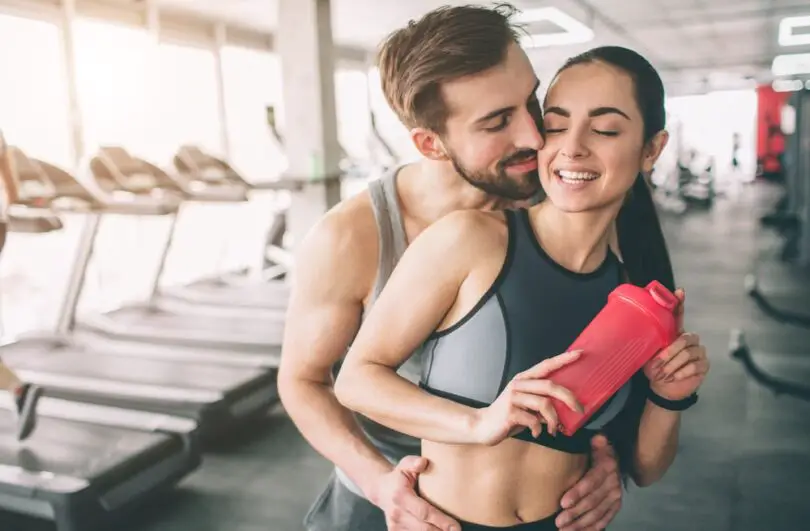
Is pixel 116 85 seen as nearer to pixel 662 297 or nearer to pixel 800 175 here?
pixel 800 175

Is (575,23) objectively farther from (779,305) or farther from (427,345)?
(427,345)

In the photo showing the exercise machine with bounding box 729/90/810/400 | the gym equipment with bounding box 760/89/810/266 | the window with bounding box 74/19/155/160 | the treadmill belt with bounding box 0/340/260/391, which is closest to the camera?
the treadmill belt with bounding box 0/340/260/391

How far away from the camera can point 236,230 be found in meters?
7.91

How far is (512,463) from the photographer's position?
0.87m

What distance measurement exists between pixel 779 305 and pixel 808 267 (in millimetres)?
1620

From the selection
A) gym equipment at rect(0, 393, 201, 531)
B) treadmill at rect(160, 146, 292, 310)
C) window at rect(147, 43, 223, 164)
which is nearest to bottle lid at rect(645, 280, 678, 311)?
gym equipment at rect(0, 393, 201, 531)

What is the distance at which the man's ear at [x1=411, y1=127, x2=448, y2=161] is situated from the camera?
2.94 feet

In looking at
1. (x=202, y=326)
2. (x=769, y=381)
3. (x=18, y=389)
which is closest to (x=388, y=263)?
(x=18, y=389)

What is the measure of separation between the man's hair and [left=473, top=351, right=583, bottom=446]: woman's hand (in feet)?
1.05

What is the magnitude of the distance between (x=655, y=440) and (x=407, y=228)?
42 centimetres

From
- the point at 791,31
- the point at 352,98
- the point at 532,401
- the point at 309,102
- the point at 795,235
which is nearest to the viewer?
the point at 532,401

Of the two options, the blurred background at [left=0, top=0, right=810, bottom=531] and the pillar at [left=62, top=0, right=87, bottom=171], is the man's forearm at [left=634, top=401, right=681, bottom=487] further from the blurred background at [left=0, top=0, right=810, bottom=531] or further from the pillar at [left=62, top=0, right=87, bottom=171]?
the pillar at [left=62, top=0, right=87, bottom=171]

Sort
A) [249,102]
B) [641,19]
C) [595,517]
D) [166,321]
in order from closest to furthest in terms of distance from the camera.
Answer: [595,517]
[166,321]
[249,102]
[641,19]

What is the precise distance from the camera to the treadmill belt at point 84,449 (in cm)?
253
